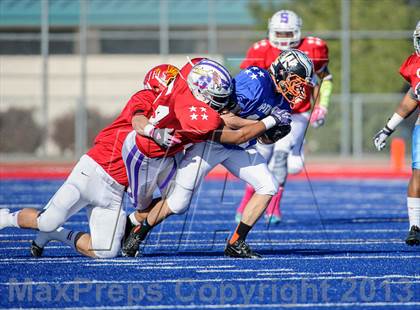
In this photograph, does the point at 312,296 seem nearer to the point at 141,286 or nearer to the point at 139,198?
the point at 141,286

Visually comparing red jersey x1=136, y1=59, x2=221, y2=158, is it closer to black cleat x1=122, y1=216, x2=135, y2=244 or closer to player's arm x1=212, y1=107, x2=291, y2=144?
player's arm x1=212, y1=107, x2=291, y2=144

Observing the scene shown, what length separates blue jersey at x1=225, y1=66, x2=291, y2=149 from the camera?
23.3ft

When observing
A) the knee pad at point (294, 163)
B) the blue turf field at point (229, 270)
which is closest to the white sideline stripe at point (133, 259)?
the blue turf field at point (229, 270)

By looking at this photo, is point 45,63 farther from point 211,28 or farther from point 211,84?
point 211,84

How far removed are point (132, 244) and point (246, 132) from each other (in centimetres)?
120

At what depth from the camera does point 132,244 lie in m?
7.20

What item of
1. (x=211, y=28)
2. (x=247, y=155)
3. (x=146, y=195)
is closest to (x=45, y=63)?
(x=211, y=28)

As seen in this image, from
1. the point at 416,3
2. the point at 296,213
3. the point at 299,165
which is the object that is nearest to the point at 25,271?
the point at 299,165

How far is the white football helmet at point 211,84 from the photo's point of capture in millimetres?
6668

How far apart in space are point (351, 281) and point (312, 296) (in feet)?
1.87

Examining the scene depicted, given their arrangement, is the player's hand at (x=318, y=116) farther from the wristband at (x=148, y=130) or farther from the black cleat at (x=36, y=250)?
the black cleat at (x=36, y=250)

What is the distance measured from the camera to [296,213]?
1103cm

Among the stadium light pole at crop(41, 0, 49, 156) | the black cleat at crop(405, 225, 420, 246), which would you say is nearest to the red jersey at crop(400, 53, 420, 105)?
the black cleat at crop(405, 225, 420, 246)

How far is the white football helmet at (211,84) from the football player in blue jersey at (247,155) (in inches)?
10.1
